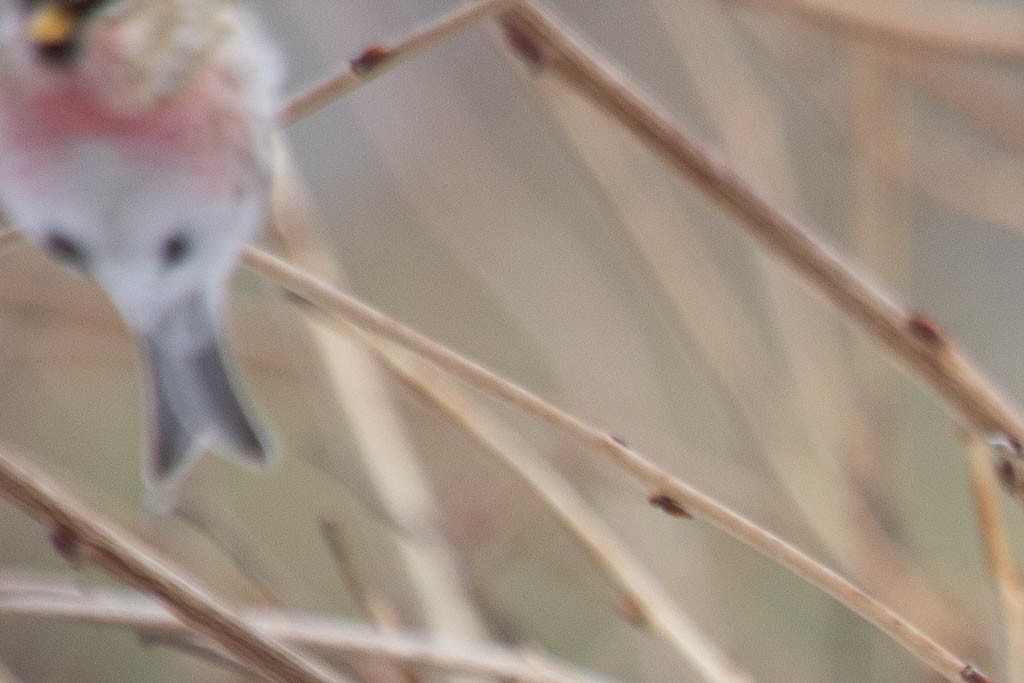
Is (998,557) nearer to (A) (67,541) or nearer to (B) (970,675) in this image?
(B) (970,675)

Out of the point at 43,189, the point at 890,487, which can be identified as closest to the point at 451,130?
the point at 890,487

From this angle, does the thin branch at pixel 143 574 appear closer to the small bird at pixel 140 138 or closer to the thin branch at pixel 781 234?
the small bird at pixel 140 138

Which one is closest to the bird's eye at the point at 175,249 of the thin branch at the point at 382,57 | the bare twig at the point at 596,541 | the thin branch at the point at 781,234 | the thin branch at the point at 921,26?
the thin branch at the point at 382,57

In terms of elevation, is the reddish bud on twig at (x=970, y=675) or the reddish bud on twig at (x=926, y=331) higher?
the reddish bud on twig at (x=926, y=331)

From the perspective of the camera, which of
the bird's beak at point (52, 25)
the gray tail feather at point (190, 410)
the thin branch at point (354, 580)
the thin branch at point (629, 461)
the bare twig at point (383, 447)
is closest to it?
the bird's beak at point (52, 25)

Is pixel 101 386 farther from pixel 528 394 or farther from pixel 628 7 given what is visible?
pixel 628 7

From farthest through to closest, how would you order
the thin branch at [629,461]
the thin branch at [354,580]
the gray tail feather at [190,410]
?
the thin branch at [354,580], the thin branch at [629,461], the gray tail feather at [190,410]

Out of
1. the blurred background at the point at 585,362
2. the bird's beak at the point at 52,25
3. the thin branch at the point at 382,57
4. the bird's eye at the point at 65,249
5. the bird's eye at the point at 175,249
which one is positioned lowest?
the blurred background at the point at 585,362

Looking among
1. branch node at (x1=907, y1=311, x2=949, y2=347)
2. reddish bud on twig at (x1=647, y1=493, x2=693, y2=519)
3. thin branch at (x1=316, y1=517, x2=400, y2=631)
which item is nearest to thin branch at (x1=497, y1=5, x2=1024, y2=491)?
branch node at (x1=907, y1=311, x2=949, y2=347)
